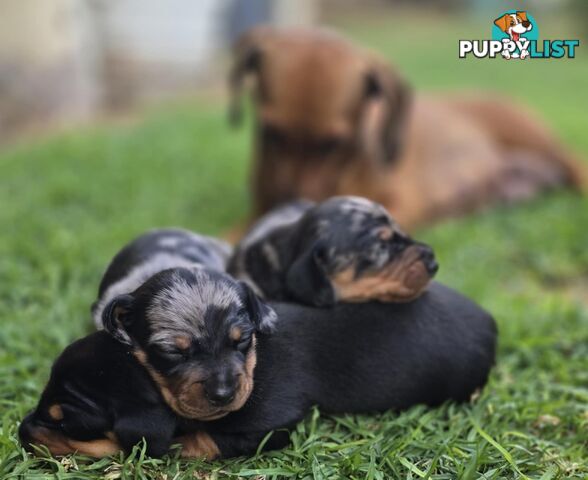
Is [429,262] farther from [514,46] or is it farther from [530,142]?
[530,142]

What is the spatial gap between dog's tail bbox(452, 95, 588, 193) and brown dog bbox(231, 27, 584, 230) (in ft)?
0.05

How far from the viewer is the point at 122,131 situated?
1066 centimetres

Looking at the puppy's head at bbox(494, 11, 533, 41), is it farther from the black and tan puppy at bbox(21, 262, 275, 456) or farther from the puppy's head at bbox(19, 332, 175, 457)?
the puppy's head at bbox(19, 332, 175, 457)

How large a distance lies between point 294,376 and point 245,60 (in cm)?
397

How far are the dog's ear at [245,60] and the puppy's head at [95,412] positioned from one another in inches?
149

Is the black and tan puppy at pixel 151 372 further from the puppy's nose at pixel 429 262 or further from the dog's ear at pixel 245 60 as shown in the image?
the dog's ear at pixel 245 60

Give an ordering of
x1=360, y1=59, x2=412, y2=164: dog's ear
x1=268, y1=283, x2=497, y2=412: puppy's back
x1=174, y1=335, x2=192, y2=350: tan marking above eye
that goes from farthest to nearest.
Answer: x1=360, y1=59, x2=412, y2=164: dog's ear < x1=268, y1=283, x2=497, y2=412: puppy's back < x1=174, y1=335, x2=192, y2=350: tan marking above eye

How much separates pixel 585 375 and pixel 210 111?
9869 mm

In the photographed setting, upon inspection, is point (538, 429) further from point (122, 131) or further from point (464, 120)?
point (122, 131)

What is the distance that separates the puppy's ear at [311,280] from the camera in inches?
141

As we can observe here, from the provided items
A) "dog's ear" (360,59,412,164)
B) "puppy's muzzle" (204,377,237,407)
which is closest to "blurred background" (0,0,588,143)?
"dog's ear" (360,59,412,164)

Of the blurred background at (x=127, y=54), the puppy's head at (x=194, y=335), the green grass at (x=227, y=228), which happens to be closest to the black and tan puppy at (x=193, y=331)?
the puppy's head at (x=194, y=335)

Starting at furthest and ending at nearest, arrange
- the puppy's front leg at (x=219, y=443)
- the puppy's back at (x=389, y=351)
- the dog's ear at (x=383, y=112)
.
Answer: the dog's ear at (x=383, y=112)
the puppy's back at (x=389, y=351)
the puppy's front leg at (x=219, y=443)

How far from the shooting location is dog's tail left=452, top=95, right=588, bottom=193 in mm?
8453
